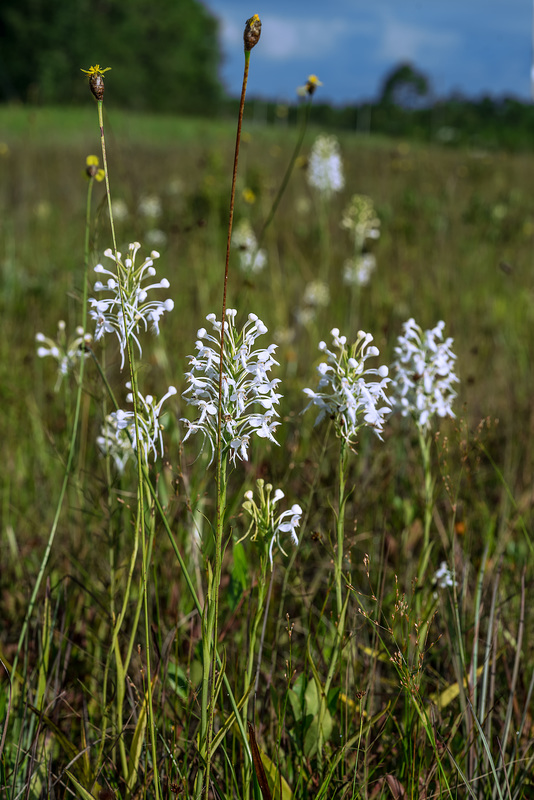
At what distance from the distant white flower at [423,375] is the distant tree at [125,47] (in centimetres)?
1764

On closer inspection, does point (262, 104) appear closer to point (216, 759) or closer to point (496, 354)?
point (496, 354)

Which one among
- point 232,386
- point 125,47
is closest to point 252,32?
point 232,386

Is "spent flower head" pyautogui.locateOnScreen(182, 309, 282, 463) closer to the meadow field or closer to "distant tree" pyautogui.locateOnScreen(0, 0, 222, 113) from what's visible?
the meadow field

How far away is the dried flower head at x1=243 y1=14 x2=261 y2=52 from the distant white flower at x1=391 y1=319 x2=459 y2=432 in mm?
860

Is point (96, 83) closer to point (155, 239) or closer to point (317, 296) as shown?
point (317, 296)

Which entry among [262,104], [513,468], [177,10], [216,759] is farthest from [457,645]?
[177,10]

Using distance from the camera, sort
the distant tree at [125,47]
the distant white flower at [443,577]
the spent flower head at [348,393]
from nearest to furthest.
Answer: the spent flower head at [348,393]
the distant white flower at [443,577]
the distant tree at [125,47]

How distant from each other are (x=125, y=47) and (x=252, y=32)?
58.2 meters

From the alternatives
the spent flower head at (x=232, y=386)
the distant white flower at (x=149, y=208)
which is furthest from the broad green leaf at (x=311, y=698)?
the distant white flower at (x=149, y=208)

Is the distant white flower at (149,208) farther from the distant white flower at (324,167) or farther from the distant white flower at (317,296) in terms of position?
the distant white flower at (317,296)

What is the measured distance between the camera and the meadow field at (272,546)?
121 centimetres

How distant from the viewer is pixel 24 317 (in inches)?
158

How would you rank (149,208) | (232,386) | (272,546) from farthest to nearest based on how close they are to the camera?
(149,208) < (272,546) < (232,386)

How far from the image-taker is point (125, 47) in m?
51.6
